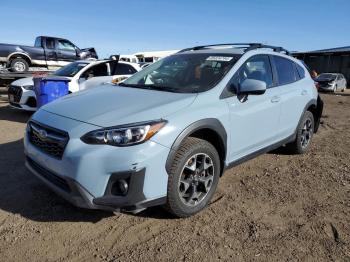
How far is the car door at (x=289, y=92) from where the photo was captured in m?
4.79

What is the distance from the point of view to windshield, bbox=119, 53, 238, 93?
387 centimetres

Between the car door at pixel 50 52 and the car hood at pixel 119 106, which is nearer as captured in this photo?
the car hood at pixel 119 106

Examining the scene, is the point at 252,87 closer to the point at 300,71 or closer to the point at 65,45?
the point at 300,71

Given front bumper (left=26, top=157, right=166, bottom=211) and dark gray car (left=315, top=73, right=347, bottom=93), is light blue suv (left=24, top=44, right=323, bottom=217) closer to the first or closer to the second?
front bumper (left=26, top=157, right=166, bottom=211)

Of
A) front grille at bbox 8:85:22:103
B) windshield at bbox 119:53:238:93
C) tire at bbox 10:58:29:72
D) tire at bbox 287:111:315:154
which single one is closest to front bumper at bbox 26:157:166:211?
windshield at bbox 119:53:238:93

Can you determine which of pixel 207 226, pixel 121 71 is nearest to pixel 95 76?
pixel 121 71

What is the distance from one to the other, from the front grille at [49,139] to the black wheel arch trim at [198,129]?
932 mm

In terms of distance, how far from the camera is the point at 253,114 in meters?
4.08

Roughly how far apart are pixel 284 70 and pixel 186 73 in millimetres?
1717

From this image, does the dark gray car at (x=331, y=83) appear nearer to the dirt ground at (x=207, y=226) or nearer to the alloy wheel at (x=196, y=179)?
the dirt ground at (x=207, y=226)

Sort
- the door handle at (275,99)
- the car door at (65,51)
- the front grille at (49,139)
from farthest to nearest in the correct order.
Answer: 1. the car door at (65,51)
2. the door handle at (275,99)
3. the front grille at (49,139)

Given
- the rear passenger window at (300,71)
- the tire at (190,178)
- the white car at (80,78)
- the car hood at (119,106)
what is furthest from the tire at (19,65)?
the tire at (190,178)

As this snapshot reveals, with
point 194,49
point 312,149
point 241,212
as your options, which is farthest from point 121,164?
point 312,149

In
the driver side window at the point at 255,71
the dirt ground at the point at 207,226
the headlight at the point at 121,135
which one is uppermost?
the driver side window at the point at 255,71
